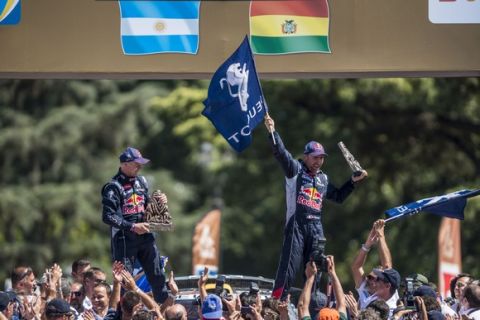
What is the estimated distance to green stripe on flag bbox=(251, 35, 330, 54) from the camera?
16891 mm

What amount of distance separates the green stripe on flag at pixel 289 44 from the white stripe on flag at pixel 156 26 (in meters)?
0.77

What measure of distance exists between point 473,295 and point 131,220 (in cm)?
390

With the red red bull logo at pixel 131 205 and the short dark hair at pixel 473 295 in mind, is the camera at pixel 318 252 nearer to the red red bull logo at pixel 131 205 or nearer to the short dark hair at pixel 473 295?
the short dark hair at pixel 473 295

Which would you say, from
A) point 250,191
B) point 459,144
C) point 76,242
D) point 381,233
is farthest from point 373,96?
point 381,233

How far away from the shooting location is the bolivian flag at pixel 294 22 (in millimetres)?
16859

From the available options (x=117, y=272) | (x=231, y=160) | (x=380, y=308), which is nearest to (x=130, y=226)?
(x=117, y=272)

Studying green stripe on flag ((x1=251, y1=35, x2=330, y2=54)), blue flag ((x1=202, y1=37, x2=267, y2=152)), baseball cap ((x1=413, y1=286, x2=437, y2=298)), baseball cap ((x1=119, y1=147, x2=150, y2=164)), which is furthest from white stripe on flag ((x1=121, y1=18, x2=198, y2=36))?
baseball cap ((x1=413, y1=286, x2=437, y2=298))

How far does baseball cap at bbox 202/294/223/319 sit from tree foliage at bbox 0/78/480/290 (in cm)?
1727

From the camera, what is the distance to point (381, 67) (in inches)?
670

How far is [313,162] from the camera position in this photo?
15625 mm

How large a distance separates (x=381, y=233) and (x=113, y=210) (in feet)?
9.63

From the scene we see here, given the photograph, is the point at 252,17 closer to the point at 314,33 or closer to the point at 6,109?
the point at 314,33

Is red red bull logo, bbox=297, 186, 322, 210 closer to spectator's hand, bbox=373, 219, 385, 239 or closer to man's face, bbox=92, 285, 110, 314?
spectator's hand, bbox=373, 219, 385, 239

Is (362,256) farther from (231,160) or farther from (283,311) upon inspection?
(231,160)
